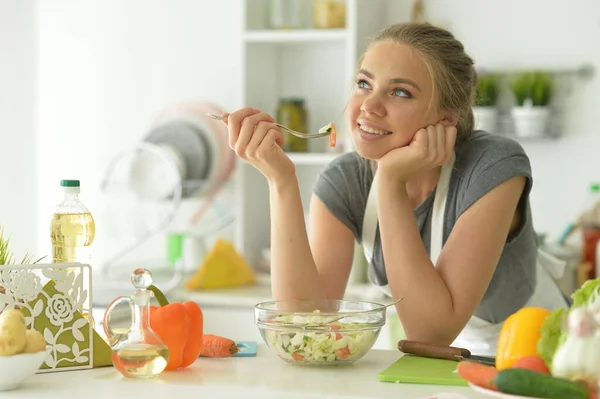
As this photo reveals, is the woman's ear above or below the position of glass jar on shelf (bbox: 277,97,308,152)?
above

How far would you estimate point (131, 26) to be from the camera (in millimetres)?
3729

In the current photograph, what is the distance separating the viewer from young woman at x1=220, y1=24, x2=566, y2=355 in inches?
67.3

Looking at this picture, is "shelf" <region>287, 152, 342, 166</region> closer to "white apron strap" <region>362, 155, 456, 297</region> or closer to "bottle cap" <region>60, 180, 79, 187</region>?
"white apron strap" <region>362, 155, 456, 297</region>

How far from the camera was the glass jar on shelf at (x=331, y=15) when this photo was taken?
133 inches

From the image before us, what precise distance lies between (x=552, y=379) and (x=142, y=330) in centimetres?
57

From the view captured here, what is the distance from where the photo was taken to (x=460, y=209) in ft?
6.07

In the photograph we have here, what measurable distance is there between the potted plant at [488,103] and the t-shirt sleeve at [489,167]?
152 cm

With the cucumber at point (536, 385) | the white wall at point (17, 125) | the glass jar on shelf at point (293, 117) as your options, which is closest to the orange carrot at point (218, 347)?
the cucumber at point (536, 385)

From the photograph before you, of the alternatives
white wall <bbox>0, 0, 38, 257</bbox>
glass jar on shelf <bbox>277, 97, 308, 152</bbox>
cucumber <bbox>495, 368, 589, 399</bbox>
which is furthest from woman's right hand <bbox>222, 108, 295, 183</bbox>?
white wall <bbox>0, 0, 38, 257</bbox>

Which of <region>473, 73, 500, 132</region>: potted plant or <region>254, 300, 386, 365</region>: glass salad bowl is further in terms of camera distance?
<region>473, 73, 500, 132</region>: potted plant

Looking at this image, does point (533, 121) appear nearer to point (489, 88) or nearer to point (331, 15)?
point (489, 88)

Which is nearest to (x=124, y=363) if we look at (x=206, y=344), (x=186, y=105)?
(x=206, y=344)

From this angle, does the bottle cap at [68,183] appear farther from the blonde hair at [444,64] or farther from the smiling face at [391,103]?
the blonde hair at [444,64]

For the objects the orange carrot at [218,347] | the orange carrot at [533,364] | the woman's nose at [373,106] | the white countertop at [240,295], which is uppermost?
the woman's nose at [373,106]
